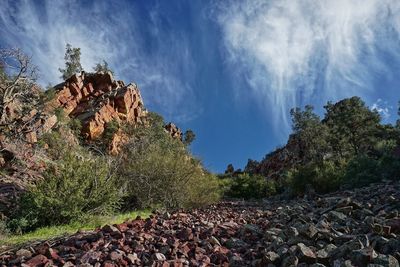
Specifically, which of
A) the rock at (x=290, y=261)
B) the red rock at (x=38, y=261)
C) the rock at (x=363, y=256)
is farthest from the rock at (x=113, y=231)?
the rock at (x=363, y=256)

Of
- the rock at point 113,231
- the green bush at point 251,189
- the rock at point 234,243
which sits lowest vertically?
the rock at point 113,231

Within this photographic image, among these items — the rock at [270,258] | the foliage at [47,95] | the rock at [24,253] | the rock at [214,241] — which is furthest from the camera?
the foliage at [47,95]

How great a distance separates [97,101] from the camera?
181 ft

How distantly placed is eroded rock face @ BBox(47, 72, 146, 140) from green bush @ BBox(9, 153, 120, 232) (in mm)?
36488

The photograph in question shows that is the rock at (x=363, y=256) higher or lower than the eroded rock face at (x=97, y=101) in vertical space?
lower

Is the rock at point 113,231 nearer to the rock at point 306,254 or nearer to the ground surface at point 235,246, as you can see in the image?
the ground surface at point 235,246

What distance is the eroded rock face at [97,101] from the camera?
50469 mm

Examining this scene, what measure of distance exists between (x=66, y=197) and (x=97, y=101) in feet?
148

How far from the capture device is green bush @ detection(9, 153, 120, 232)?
444 inches

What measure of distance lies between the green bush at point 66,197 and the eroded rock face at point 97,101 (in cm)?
3649

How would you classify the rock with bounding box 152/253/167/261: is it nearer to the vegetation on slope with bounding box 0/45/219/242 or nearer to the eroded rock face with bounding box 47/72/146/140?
the vegetation on slope with bounding box 0/45/219/242

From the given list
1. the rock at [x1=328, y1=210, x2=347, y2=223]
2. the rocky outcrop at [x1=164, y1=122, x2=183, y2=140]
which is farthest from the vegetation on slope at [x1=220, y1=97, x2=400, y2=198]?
the rocky outcrop at [x1=164, y1=122, x2=183, y2=140]

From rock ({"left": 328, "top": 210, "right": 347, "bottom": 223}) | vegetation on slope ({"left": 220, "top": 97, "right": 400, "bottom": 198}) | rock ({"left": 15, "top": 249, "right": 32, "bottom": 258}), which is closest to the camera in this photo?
rock ({"left": 15, "top": 249, "right": 32, "bottom": 258})

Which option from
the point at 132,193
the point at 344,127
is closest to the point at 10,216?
the point at 132,193
